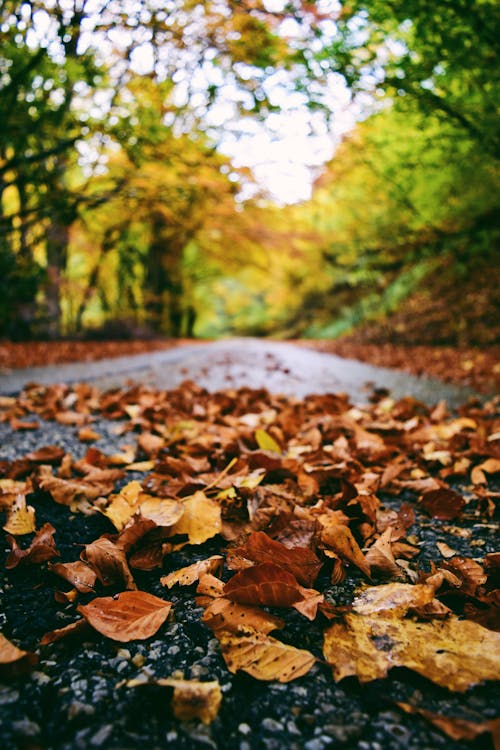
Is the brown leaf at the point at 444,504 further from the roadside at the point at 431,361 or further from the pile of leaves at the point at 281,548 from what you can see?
the roadside at the point at 431,361

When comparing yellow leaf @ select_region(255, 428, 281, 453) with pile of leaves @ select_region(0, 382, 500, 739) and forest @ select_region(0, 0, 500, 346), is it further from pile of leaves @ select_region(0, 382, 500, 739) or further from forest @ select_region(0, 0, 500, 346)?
forest @ select_region(0, 0, 500, 346)

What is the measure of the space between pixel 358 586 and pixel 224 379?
163 inches

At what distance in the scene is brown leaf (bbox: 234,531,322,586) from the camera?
101cm

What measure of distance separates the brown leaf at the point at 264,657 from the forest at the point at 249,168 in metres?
3.80

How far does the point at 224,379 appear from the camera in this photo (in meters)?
5.11

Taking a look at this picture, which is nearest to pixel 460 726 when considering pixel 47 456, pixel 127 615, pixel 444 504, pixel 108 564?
pixel 127 615

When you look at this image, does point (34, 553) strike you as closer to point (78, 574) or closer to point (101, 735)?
point (78, 574)

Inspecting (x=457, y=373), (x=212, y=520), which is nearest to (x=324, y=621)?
(x=212, y=520)

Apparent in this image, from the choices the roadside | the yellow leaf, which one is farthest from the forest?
the yellow leaf

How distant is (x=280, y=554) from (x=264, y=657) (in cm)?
26

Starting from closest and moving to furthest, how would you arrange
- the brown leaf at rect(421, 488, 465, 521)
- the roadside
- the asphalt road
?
1. the brown leaf at rect(421, 488, 465, 521)
2. the asphalt road
3. the roadside

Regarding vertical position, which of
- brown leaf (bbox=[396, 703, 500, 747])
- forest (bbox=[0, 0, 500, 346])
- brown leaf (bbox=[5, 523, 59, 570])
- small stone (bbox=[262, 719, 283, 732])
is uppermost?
forest (bbox=[0, 0, 500, 346])

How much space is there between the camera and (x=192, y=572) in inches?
41.3

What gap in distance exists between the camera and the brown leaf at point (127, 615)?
0.84 metres
